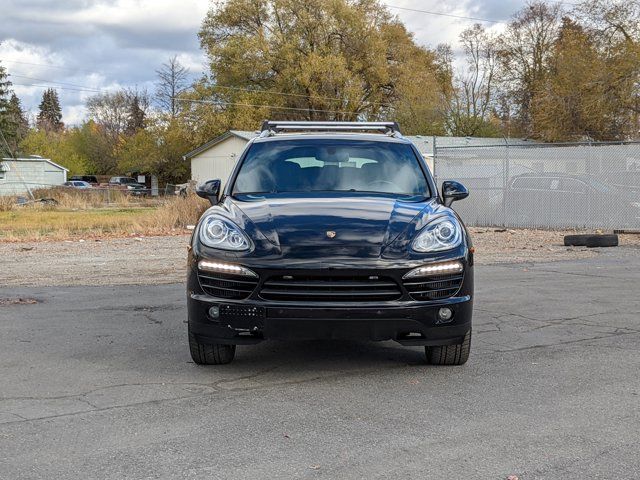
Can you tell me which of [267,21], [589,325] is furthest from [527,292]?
[267,21]

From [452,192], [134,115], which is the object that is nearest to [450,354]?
[452,192]

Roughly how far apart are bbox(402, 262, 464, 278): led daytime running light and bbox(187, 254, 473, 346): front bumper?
0.07 metres

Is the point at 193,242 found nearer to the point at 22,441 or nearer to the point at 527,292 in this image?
the point at 22,441

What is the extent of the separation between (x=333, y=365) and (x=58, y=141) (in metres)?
106

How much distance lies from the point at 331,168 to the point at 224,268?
181 centimetres

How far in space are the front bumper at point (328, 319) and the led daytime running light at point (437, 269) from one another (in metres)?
0.07

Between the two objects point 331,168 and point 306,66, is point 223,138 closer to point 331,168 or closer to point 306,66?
point 306,66

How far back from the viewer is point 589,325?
7633 millimetres

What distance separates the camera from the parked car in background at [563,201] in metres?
Result: 19.6

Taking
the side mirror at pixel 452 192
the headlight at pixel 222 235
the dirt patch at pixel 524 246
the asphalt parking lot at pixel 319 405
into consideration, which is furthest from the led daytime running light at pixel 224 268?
the dirt patch at pixel 524 246

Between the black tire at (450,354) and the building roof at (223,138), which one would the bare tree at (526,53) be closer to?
the building roof at (223,138)

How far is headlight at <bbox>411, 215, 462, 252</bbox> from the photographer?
17.7ft

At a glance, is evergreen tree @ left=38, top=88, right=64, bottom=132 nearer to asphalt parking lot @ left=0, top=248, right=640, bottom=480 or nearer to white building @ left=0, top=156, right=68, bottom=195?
white building @ left=0, top=156, right=68, bottom=195

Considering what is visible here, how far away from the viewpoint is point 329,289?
17.1ft
